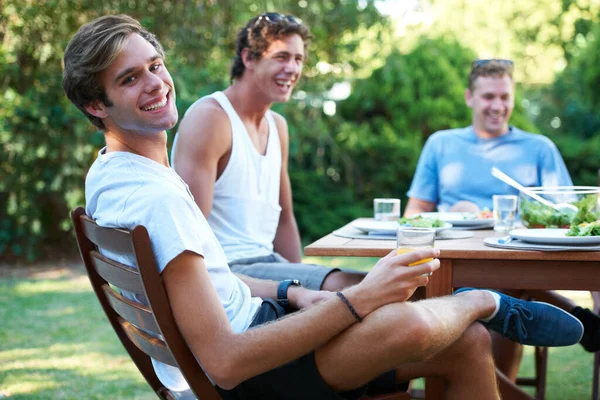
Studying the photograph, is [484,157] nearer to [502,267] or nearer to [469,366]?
[502,267]

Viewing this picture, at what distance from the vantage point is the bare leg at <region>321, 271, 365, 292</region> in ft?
8.27

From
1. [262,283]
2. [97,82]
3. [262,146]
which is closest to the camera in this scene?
[97,82]

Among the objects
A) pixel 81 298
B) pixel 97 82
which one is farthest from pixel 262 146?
pixel 81 298

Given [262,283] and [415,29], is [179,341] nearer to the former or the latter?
[262,283]

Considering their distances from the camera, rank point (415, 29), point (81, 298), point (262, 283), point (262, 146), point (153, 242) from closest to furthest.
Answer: point (153, 242) → point (262, 283) → point (262, 146) → point (81, 298) → point (415, 29)

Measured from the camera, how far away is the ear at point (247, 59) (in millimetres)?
3139

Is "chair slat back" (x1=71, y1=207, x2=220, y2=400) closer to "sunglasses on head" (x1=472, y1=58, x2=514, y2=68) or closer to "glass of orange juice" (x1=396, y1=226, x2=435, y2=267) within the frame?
"glass of orange juice" (x1=396, y1=226, x2=435, y2=267)

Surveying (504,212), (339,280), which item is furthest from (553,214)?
(339,280)

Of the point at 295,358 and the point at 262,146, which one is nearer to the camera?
the point at 295,358

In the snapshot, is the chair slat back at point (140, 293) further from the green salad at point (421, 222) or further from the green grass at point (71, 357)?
the green grass at point (71, 357)

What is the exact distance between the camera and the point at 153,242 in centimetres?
155

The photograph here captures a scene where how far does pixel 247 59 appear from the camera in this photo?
3170mm

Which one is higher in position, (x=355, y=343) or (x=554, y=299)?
(x=355, y=343)

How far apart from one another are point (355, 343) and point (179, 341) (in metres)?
0.40
